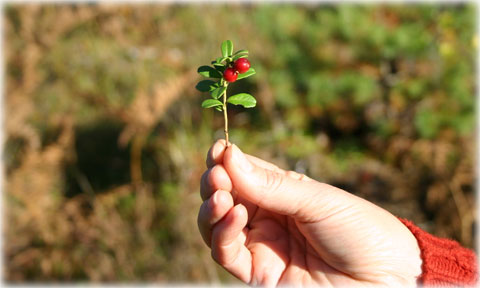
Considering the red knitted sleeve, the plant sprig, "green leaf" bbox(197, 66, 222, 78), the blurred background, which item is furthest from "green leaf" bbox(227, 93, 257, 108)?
the blurred background

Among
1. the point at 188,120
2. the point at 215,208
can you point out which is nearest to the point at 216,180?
the point at 215,208

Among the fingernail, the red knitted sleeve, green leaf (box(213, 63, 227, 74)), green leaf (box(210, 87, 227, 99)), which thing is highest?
green leaf (box(213, 63, 227, 74))

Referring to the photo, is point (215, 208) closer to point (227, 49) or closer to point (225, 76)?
point (225, 76)

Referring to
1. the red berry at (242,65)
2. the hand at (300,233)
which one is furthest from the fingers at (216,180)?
the red berry at (242,65)

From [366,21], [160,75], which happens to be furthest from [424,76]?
[160,75]

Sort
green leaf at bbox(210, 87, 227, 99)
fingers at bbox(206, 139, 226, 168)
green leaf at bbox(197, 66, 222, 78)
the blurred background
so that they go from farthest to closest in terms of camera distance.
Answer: the blurred background
fingers at bbox(206, 139, 226, 168)
green leaf at bbox(197, 66, 222, 78)
green leaf at bbox(210, 87, 227, 99)

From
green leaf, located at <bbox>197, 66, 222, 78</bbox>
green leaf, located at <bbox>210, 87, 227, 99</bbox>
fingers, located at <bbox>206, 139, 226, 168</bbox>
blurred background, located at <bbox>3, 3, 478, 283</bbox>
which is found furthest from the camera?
blurred background, located at <bbox>3, 3, 478, 283</bbox>

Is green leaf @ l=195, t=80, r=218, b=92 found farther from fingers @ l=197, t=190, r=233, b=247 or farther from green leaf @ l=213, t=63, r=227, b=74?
fingers @ l=197, t=190, r=233, b=247
